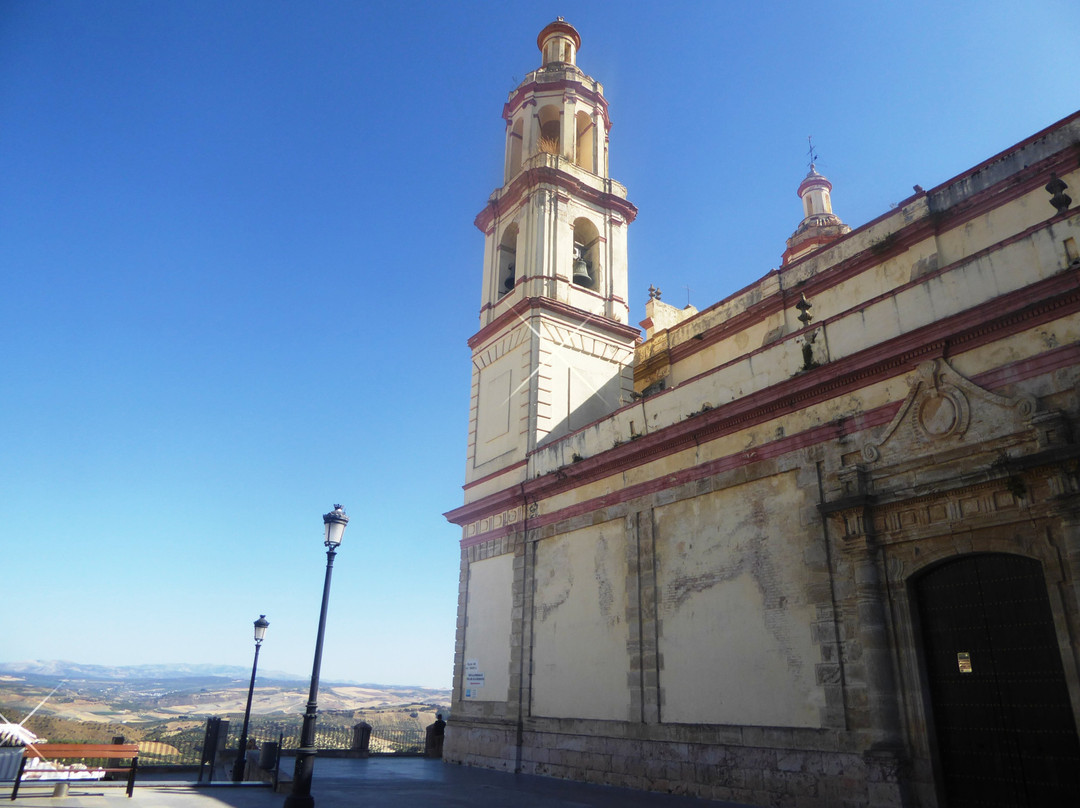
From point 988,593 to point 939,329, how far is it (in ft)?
10.9

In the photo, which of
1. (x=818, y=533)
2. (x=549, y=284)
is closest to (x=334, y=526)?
(x=818, y=533)

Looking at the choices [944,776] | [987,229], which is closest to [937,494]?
[944,776]

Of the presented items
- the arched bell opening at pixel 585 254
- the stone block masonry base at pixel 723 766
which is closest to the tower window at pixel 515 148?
the arched bell opening at pixel 585 254

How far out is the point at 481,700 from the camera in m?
16.4

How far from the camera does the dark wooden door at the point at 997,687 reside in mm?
7730

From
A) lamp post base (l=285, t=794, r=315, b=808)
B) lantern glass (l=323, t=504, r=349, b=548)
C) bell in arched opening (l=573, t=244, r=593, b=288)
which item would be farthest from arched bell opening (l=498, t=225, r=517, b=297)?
lamp post base (l=285, t=794, r=315, b=808)

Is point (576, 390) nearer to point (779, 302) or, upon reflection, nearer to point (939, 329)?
point (779, 302)

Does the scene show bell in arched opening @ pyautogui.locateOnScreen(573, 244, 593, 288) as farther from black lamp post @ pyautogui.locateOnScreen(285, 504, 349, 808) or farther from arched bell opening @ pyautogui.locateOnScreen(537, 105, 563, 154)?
black lamp post @ pyautogui.locateOnScreen(285, 504, 349, 808)

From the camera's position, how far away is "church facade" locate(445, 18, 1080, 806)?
829 centimetres

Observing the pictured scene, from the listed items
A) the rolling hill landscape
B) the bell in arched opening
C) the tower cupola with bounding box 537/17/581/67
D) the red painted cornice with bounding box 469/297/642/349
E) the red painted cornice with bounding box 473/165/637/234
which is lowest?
the rolling hill landscape

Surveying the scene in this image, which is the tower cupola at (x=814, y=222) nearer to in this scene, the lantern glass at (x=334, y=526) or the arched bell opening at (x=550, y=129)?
the arched bell opening at (x=550, y=129)

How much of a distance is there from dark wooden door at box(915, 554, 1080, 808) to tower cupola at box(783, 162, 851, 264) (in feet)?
55.8

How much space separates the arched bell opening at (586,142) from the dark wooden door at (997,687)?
16.5 meters

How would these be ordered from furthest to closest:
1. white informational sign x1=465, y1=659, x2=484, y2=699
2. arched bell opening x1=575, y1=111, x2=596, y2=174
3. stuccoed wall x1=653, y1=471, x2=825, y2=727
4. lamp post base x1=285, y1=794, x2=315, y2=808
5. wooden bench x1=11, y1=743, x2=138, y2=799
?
1. arched bell opening x1=575, y1=111, x2=596, y2=174
2. white informational sign x1=465, y1=659, x2=484, y2=699
3. stuccoed wall x1=653, y1=471, x2=825, y2=727
4. wooden bench x1=11, y1=743, x2=138, y2=799
5. lamp post base x1=285, y1=794, x2=315, y2=808
